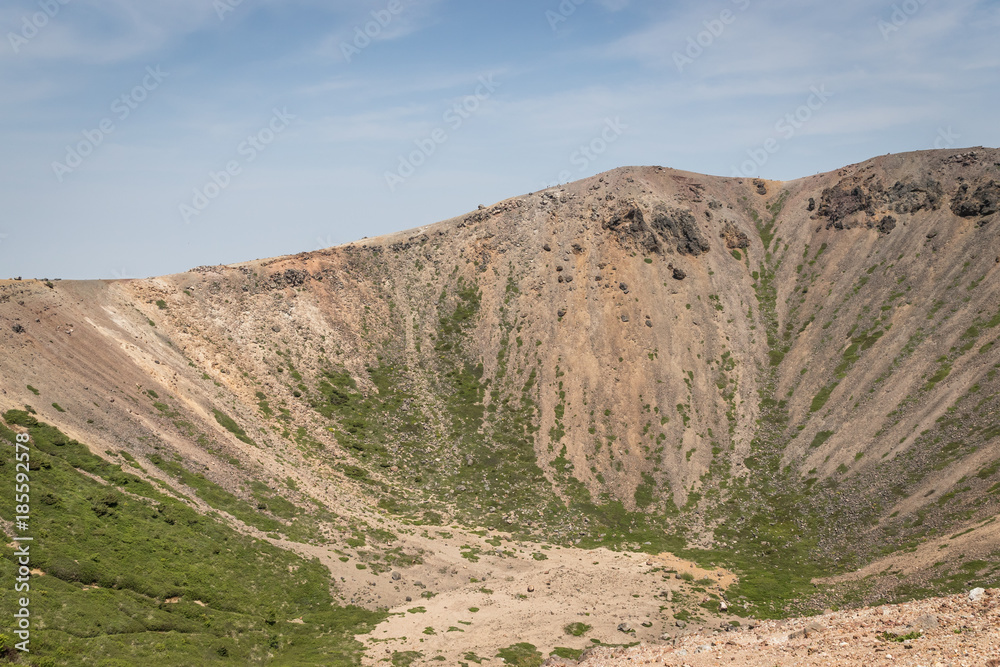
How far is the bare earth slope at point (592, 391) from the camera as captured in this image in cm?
6094

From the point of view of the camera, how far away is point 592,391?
92188mm

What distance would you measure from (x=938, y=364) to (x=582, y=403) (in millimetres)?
46581

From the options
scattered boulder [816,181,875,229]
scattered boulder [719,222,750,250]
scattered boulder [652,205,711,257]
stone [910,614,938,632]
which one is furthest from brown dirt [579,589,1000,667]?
scattered boulder [816,181,875,229]

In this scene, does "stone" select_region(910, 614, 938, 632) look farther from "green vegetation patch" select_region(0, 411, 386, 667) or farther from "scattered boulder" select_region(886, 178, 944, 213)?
"scattered boulder" select_region(886, 178, 944, 213)

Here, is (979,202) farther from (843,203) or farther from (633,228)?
(633,228)

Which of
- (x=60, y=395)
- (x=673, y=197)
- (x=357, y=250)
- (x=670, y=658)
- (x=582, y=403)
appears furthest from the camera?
(x=673, y=197)

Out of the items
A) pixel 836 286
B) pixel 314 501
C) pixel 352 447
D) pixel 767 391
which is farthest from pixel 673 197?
pixel 314 501

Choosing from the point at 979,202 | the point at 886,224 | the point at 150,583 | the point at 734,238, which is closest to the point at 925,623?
the point at 150,583

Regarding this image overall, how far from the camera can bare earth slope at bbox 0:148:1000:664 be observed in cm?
6094

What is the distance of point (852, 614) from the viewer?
35312mm

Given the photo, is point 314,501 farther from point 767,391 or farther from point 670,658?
point 767,391

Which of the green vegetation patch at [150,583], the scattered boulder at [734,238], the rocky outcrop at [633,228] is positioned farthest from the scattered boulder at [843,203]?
the green vegetation patch at [150,583]

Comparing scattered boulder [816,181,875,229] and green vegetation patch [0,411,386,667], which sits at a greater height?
scattered boulder [816,181,875,229]

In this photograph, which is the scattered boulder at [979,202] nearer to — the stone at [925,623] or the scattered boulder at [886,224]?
the scattered boulder at [886,224]
